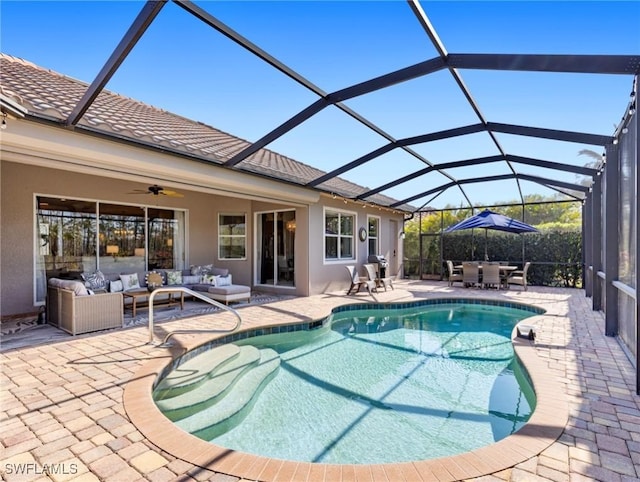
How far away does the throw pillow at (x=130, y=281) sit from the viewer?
7.98 metres

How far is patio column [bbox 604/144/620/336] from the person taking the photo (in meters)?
5.80

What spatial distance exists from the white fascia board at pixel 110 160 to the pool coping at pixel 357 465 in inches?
146

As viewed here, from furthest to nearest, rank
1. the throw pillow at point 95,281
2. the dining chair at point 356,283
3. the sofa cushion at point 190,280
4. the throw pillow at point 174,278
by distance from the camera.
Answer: the dining chair at point 356,283 → the sofa cushion at point 190,280 → the throw pillow at point 174,278 → the throw pillow at point 95,281

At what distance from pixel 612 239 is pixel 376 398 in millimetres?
4870

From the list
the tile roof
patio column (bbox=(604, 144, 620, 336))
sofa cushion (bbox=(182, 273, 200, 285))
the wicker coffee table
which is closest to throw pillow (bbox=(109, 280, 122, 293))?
the wicker coffee table

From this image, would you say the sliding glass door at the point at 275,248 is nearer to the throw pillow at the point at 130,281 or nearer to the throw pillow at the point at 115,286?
the throw pillow at the point at 130,281

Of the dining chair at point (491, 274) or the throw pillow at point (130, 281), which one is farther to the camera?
the dining chair at point (491, 274)

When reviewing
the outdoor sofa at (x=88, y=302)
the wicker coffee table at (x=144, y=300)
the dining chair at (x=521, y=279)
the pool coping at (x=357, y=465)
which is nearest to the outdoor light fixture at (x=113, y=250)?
the outdoor sofa at (x=88, y=302)

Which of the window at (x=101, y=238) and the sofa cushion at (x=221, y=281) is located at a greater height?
the window at (x=101, y=238)

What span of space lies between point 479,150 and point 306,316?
6.28m

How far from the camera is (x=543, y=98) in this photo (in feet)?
20.9

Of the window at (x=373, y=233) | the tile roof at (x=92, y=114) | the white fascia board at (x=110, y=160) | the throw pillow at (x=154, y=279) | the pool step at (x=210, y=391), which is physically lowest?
the pool step at (x=210, y=391)

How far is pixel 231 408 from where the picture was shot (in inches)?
159

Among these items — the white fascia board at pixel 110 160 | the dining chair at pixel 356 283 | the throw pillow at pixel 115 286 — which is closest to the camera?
the white fascia board at pixel 110 160
